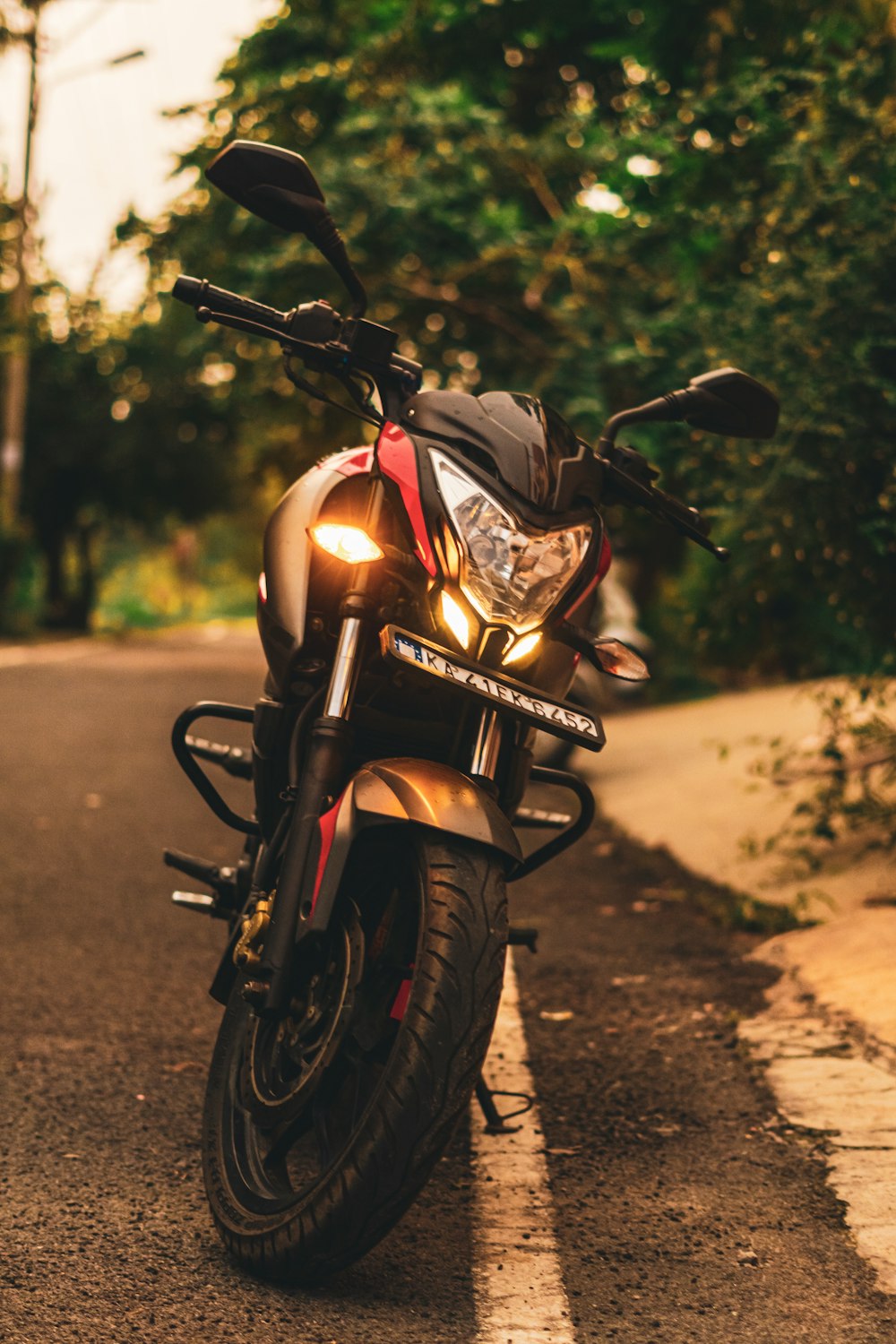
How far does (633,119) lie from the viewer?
1230 centimetres

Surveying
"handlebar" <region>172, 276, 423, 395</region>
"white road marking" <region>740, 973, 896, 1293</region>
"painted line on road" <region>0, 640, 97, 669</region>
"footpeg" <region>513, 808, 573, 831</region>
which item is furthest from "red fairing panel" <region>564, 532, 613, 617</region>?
"painted line on road" <region>0, 640, 97, 669</region>

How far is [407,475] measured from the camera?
3029 mm

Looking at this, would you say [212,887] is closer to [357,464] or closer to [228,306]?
[357,464]

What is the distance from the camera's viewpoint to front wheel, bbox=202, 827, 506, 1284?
8.78 ft

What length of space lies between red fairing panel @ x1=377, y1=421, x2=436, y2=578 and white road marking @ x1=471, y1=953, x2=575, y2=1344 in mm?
1298

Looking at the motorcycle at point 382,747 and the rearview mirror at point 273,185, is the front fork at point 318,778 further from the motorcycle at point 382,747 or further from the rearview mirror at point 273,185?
the rearview mirror at point 273,185

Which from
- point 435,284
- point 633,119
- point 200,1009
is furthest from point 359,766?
point 435,284

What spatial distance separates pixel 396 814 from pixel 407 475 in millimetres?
673

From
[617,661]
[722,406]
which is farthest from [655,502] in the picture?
[617,661]

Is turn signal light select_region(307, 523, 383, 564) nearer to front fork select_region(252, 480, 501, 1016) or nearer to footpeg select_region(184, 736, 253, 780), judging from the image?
front fork select_region(252, 480, 501, 1016)

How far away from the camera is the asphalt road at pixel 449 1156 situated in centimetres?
273

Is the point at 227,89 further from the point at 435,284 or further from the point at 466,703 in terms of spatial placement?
the point at 466,703

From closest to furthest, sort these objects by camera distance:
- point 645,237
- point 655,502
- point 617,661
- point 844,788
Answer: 1. point 617,661
2. point 655,502
3. point 844,788
4. point 645,237

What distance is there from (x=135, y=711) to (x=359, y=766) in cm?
1051
